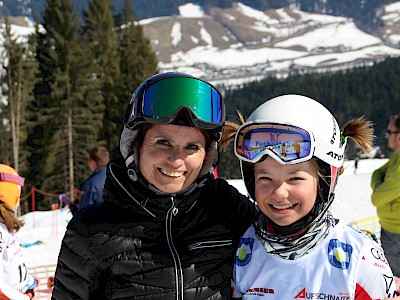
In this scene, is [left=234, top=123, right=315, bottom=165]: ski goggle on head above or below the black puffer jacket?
above

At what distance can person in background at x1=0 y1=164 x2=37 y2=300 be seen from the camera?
3043 millimetres

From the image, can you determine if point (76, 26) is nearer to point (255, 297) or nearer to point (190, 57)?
point (255, 297)

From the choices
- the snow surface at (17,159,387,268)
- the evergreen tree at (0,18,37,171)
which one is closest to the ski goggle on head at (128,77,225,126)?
the snow surface at (17,159,387,268)

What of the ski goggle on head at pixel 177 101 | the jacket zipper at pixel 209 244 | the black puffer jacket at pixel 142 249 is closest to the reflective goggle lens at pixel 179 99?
the ski goggle on head at pixel 177 101

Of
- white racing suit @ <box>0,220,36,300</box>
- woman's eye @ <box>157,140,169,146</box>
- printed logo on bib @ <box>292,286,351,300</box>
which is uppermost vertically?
woman's eye @ <box>157,140,169,146</box>

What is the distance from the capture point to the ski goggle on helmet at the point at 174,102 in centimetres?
194

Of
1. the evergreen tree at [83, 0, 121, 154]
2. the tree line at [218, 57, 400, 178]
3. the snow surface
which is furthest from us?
the tree line at [218, 57, 400, 178]

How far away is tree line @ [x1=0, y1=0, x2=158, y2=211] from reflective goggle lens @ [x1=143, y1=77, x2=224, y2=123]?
76.5ft

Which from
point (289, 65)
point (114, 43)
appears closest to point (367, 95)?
point (114, 43)

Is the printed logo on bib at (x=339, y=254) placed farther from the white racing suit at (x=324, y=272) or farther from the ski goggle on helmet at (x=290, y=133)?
the ski goggle on helmet at (x=290, y=133)

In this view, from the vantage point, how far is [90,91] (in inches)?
1109

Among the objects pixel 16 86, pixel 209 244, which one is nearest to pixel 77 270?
pixel 209 244

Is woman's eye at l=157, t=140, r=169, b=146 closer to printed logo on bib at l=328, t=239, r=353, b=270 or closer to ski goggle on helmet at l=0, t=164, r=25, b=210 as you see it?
printed logo on bib at l=328, t=239, r=353, b=270

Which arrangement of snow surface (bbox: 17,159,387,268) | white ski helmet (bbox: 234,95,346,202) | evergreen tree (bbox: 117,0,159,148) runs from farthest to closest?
1. evergreen tree (bbox: 117,0,159,148)
2. snow surface (bbox: 17,159,387,268)
3. white ski helmet (bbox: 234,95,346,202)
